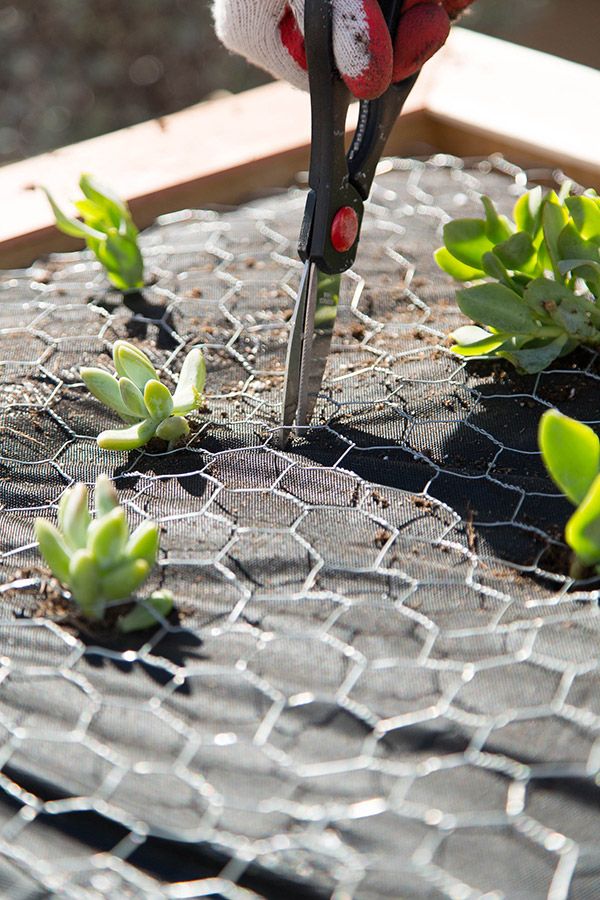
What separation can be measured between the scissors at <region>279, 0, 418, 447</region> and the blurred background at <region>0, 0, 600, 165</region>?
2.47m

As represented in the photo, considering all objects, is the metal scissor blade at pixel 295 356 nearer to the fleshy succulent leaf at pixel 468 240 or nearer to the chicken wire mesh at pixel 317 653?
the chicken wire mesh at pixel 317 653

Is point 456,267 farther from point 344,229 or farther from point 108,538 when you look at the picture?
point 108,538

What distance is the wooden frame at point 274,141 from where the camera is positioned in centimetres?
130

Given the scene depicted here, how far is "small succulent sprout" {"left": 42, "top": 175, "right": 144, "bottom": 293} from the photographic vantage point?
109 cm

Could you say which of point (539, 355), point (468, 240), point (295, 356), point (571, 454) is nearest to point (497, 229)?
point (468, 240)

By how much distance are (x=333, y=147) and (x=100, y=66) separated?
262cm

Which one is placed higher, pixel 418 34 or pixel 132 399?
pixel 418 34

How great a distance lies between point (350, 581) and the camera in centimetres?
72

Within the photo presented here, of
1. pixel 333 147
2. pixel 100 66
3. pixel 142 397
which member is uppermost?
pixel 100 66

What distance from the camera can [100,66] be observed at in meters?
3.15

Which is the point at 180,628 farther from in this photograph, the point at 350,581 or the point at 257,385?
the point at 257,385

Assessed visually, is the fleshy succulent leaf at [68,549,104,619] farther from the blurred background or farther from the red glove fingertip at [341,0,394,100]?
the blurred background

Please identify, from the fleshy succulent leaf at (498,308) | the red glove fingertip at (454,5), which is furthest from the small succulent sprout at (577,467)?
the red glove fingertip at (454,5)

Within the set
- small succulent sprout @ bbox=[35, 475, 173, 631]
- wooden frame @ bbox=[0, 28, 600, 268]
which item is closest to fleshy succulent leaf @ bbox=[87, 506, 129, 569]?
small succulent sprout @ bbox=[35, 475, 173, 631]
